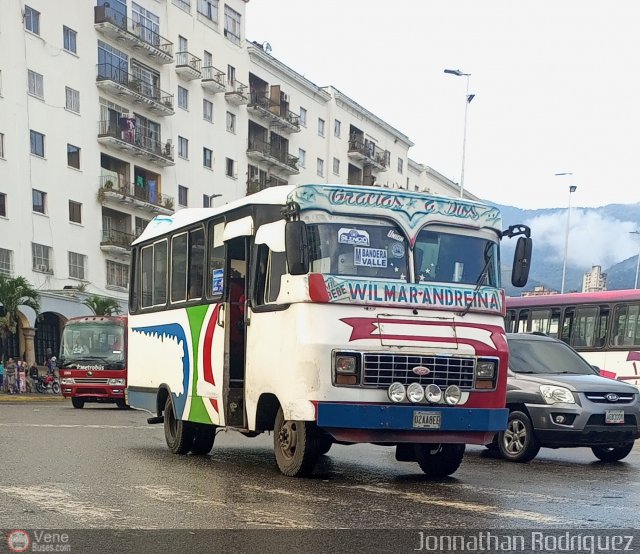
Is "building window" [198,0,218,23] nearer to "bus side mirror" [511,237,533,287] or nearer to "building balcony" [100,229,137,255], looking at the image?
"building balcony" [100,229,137,255]

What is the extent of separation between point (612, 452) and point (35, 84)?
38155mm

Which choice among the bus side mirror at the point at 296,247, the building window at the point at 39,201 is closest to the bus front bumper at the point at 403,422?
the bus side mirror at the point at 296,247

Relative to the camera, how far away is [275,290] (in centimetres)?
1016

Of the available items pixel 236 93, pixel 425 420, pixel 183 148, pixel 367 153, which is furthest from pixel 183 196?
pixel 425 420

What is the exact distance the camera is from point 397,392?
950 cm

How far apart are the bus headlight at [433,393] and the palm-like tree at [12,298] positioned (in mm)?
34027

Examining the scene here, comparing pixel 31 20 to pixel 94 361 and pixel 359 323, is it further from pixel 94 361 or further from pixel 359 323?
pixel 359 323

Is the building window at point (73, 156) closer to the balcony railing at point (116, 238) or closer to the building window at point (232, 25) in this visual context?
the balcony railing at point (116, 238)

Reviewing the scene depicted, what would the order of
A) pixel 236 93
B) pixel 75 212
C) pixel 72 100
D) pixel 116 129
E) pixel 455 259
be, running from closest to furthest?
pixel 455 259, pixel 72 100, pixel 75 212, pixel 116 129, pixel 236 93

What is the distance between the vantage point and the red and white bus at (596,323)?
24328mm

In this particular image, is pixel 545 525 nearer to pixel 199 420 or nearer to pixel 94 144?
pixel 199 420

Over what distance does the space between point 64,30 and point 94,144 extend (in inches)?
229

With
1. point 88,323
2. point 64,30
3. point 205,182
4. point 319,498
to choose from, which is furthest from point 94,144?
point 319,498

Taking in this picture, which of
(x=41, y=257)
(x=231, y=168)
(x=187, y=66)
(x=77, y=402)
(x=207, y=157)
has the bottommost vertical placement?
(x=77, y=402)
